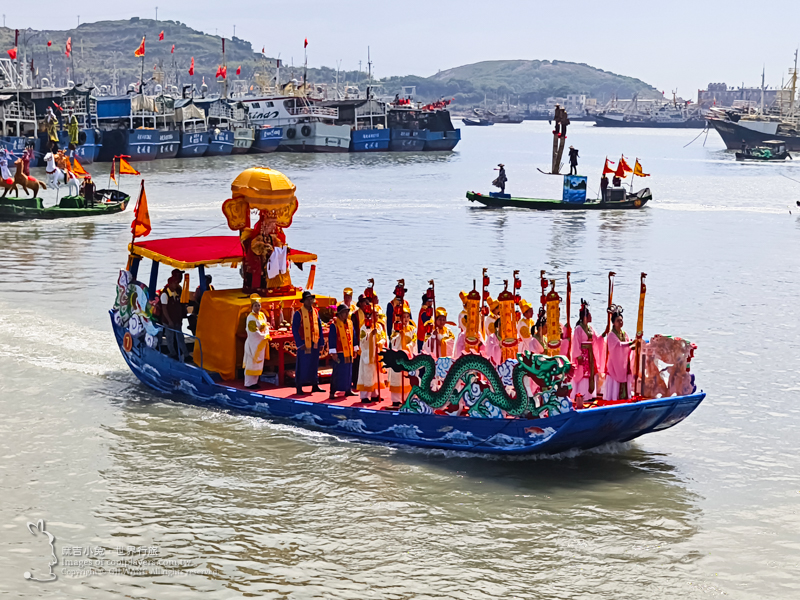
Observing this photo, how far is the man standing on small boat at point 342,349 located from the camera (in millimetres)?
13531

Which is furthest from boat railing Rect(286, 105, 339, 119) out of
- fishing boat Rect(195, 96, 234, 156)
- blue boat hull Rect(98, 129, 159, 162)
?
blue boat hull Rect(98, 129, 159, 162)

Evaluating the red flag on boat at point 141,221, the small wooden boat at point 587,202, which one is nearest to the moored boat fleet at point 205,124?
the small wooden boat at point 587,202

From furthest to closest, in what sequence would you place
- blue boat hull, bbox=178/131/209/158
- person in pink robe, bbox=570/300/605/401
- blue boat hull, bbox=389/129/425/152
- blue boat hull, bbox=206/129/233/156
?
blue boat hull, bbox=389/129/425/152 < blue boat hull, bbox=206/129/233/156 < blue boat hull, bbox=178/131/209/158 < person in pink robe, bbox=570/300/605/401

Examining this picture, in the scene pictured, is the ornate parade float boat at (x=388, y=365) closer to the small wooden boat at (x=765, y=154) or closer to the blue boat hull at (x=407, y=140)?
the blue boat hull at (x=407, y=140)

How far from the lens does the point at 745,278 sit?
2877 cm

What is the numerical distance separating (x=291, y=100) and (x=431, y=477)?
78815 millimetres

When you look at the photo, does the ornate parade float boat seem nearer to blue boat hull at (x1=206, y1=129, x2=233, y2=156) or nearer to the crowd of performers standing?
the crowd of performers standing

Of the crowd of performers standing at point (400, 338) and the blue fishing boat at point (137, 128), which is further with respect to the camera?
the blue fishing boat at point (137, 128)

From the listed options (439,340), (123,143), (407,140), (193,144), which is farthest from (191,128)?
(439,340)

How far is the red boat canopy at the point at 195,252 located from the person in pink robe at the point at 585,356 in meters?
4.50

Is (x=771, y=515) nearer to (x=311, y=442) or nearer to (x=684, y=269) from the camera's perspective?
(x=311, y=442)

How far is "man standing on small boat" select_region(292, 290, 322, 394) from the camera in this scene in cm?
1376

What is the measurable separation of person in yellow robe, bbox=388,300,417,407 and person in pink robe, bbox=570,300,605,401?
2.16 metres

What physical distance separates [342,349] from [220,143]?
70.3 m
